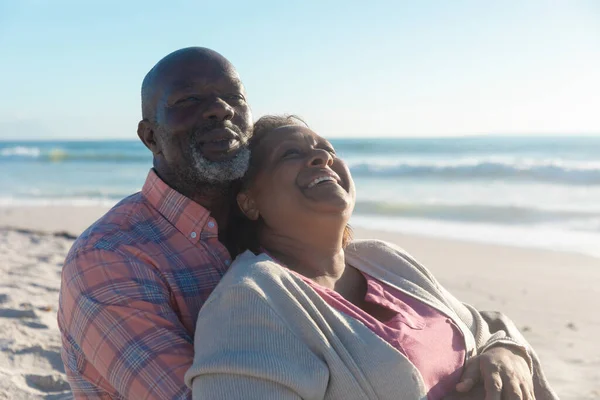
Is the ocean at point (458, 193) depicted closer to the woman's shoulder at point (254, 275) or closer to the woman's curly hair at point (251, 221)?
the woman's curly hair at point (251, 221)

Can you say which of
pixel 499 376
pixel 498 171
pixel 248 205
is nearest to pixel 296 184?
pixel 248 205

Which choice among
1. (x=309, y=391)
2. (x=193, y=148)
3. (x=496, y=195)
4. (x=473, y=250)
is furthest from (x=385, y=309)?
(x=496, y=195)

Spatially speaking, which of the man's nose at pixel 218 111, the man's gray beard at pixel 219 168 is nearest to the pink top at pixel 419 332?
the man's gray beard at pixel 219 168

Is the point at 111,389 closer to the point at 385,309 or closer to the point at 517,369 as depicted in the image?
the point at 385,309

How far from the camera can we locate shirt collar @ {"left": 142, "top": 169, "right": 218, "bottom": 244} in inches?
100

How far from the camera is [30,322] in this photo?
186 inches

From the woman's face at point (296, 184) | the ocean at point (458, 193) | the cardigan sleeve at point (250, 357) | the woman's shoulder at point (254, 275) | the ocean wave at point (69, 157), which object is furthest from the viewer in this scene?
the ocean wave at point (69, 157)

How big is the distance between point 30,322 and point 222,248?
2.72 metres

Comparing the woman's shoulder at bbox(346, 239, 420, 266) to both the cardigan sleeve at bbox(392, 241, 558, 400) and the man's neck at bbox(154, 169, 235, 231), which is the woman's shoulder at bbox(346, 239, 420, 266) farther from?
the man's neck at bbox(154, 169, 235, 231)

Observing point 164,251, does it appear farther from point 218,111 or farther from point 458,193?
point 458,193

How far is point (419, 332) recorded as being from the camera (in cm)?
232

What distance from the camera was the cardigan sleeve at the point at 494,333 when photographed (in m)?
2.57

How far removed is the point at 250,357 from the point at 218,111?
3.47 feet

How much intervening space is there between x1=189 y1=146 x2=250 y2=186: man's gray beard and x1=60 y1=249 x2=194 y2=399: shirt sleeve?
437 mm
